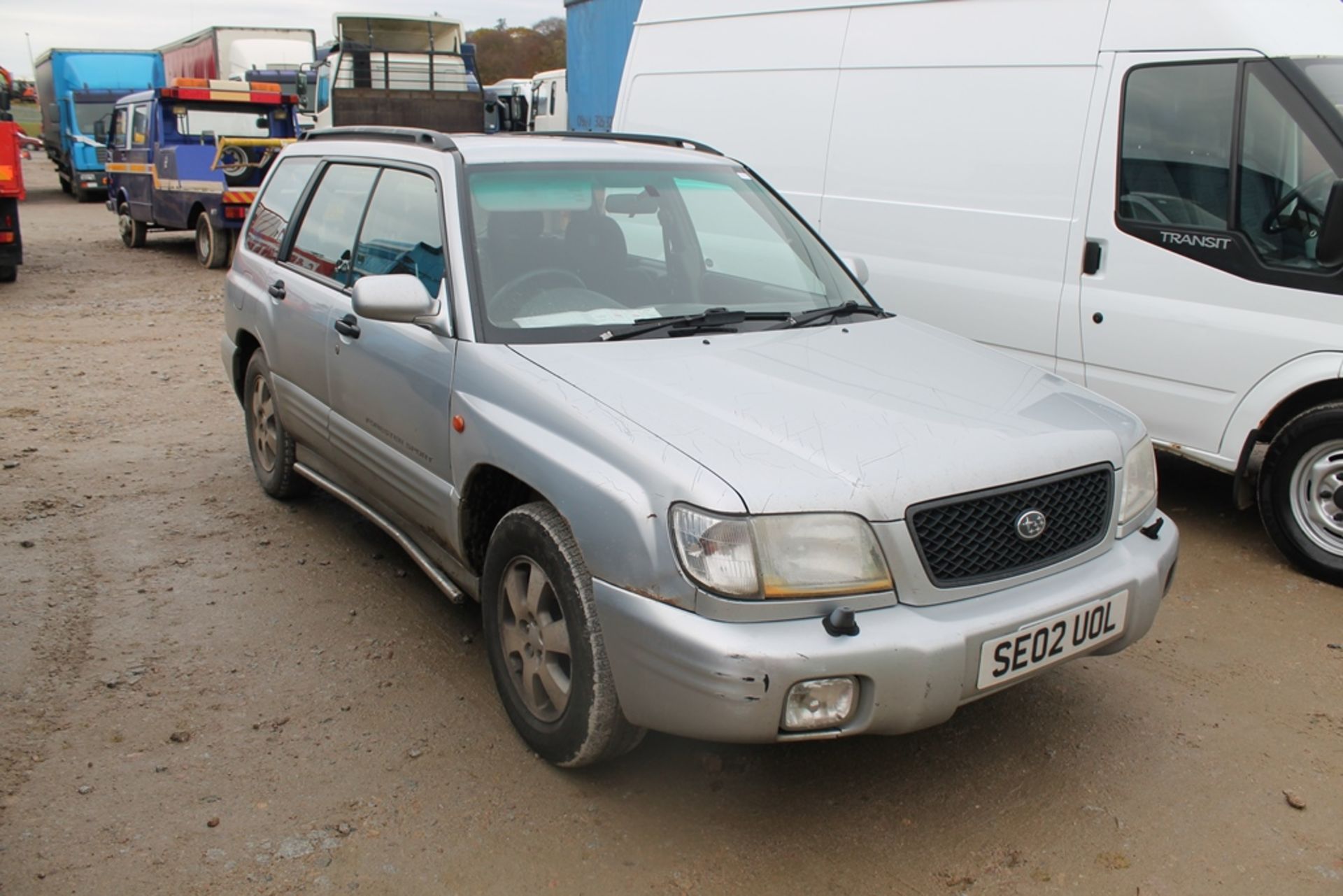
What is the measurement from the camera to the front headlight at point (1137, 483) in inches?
124

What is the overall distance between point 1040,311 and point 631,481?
3273 mm

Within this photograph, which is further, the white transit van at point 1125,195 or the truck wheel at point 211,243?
the truck wheel at point 211,243

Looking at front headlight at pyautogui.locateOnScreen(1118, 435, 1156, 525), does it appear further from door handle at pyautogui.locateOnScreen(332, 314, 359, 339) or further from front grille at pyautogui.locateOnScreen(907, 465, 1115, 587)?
door handle at pyautogui.locateOnScreen(332, 314, 359, 339)

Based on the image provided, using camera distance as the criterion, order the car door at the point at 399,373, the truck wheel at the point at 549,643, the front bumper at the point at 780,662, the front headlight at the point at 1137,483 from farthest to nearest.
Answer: the car door at the point at 399,373 < the front headlight at the point at 1137,483 < the truck wheel at the point at 549,643 < the front bumper at the point at 780,662

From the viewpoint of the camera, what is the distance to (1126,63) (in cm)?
494

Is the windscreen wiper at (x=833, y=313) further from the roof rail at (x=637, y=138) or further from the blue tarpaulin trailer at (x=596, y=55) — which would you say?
the blue tarpaulin trailer at (x=596, y=55)

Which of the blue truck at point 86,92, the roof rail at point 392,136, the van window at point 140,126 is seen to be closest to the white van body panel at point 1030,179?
the roof rail at point 392,136

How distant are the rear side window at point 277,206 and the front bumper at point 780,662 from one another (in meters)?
3.03

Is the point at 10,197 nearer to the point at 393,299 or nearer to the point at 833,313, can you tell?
the point at 393,299

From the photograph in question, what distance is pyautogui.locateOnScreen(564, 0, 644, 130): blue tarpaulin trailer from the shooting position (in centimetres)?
1016

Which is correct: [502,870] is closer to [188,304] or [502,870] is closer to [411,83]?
[188,304]

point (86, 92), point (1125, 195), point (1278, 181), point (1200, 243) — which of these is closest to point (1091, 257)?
point (1125, 195)

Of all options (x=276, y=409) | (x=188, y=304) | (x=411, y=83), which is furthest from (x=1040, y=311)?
(x=411, y=83)

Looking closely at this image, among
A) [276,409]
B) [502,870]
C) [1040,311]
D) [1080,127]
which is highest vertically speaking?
[1080,127]
